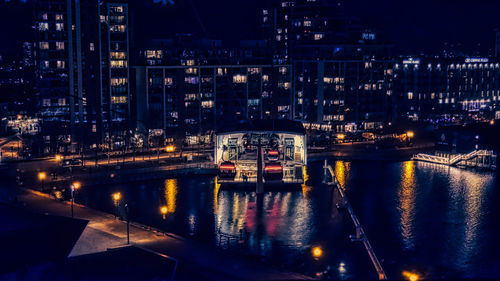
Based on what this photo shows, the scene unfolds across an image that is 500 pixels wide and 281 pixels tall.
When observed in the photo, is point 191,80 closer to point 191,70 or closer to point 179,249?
point 191,70

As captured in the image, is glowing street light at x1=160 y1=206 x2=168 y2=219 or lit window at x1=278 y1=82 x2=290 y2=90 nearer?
glowing street light at x1=160 y1=206 x2=168 y2=219

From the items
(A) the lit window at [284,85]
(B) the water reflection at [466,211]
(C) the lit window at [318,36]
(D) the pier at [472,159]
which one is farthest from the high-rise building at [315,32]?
(B) the water reflection at [466,211]

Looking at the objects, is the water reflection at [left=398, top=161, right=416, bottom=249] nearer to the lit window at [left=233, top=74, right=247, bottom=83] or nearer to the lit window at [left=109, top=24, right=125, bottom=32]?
the lit window at [left=233, top=74, right=247, bottom=83]

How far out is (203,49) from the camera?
5631 centimetres

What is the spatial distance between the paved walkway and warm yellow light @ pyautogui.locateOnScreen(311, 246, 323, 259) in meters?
2.47

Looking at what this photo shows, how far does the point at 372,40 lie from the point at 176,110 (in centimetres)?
2270

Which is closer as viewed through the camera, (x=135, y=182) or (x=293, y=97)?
(x=135, y=182)

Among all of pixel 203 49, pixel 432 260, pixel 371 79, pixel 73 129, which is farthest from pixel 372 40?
pixel 432 260

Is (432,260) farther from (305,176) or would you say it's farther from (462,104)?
(462,104)

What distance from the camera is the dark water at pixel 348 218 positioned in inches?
1013

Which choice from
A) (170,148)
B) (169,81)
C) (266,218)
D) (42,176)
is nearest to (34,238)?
(266,218)

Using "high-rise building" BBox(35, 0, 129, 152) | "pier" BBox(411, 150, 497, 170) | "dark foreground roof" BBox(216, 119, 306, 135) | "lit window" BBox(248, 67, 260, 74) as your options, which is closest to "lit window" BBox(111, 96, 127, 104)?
"high-rise building" BBox(35, 0, 129, 152)

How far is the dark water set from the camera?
2572 cm

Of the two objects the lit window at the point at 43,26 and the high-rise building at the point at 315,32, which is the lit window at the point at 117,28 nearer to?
the lit window at the point at 43,26
